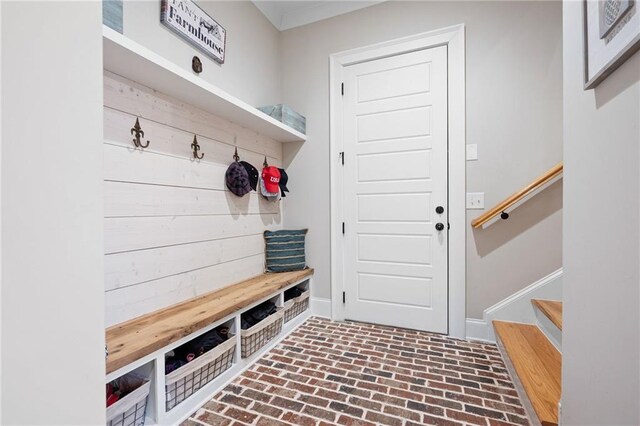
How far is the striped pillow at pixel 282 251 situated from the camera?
→ 8.20 ft

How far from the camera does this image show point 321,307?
8.73 ft

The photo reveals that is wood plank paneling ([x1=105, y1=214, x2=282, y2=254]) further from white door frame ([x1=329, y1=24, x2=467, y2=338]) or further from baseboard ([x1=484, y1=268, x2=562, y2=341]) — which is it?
baseboard ([x1=484, y1=268, x2=562, y2=341])

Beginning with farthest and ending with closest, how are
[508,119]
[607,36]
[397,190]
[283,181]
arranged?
[283,181], [397,190], [508,119], [607,36]

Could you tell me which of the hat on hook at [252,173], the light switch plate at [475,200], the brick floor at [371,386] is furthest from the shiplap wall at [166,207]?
the light switch plate at [475,200]

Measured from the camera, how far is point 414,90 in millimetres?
2348

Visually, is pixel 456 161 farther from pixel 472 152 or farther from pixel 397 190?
pixel 397 190

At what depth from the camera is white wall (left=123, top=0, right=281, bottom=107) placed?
1.53m

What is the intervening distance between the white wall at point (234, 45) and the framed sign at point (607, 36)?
1.93 meters

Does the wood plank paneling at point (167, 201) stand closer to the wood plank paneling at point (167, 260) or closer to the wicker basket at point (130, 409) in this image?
the wood plank paneling at point (167, 260)

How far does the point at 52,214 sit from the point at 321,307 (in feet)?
7.90

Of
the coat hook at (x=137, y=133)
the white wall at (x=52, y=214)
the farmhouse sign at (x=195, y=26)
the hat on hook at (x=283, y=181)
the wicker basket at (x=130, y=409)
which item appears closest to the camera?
the white wall at (x=52, y=214)

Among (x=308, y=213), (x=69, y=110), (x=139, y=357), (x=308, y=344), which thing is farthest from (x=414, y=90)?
(x=139, y=357)

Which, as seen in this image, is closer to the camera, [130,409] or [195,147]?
[130,409]

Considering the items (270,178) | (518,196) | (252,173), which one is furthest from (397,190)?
(252,173)
